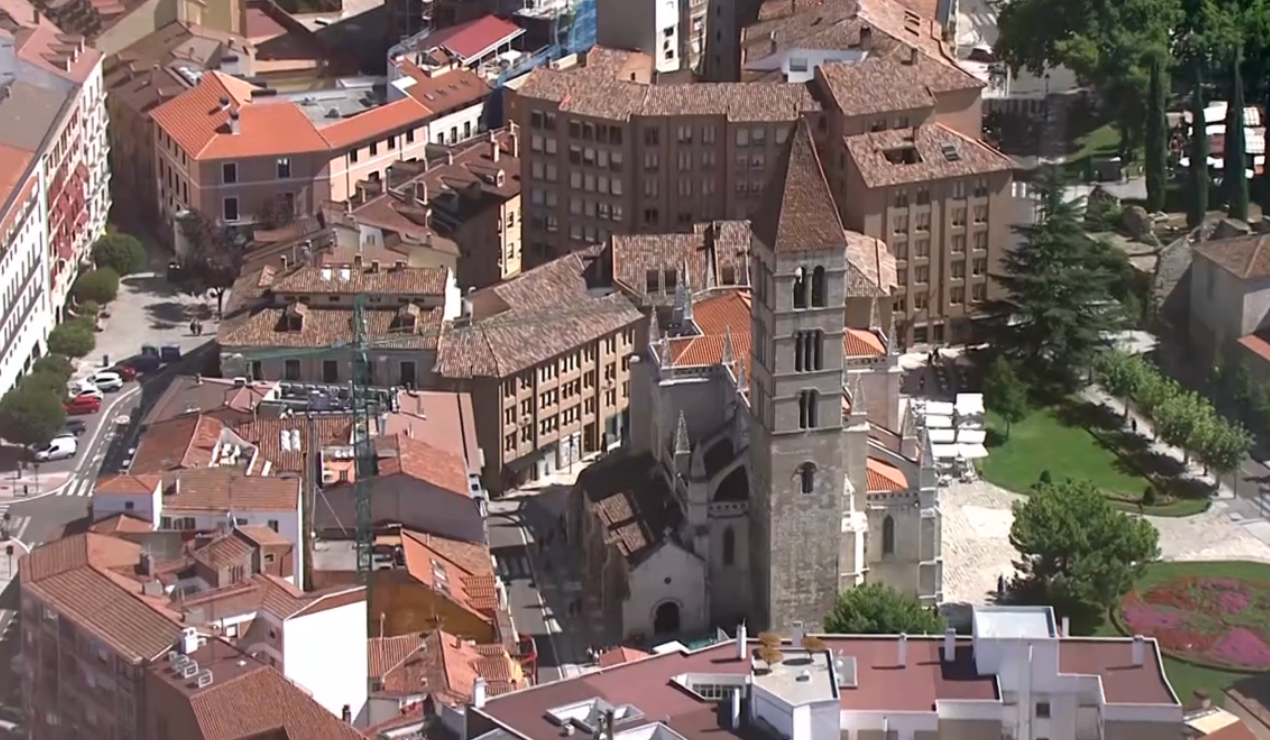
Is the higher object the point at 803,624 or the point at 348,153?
the point at 348,153

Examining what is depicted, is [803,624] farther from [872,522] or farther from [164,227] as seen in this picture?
[164,227]

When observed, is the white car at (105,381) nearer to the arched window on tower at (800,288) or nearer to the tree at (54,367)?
the tree at (54,367)

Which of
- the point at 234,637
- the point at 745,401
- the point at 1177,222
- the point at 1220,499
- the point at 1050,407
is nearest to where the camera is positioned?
the point at 234,637

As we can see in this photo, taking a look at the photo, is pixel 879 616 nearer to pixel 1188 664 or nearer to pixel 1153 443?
pixel 1188 664

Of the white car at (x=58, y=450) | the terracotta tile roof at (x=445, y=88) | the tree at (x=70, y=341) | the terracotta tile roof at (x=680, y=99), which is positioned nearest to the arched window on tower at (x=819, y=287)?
the terracotta tile roof at (x=680, y=99)

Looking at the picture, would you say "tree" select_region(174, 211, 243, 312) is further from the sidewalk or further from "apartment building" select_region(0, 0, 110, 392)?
the sidewalk

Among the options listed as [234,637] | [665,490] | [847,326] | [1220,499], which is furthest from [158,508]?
[1220,499]

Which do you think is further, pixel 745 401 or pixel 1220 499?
pixel 1220 499

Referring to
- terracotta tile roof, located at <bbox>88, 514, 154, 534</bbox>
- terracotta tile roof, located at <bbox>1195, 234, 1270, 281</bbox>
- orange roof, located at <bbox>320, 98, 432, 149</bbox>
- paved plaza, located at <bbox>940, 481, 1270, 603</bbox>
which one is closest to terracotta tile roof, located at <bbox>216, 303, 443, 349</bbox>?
paved plaza, located at <bbox>940, 481, 1270, 603</bbox>

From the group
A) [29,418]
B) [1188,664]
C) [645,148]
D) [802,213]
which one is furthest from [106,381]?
[1188,664]
